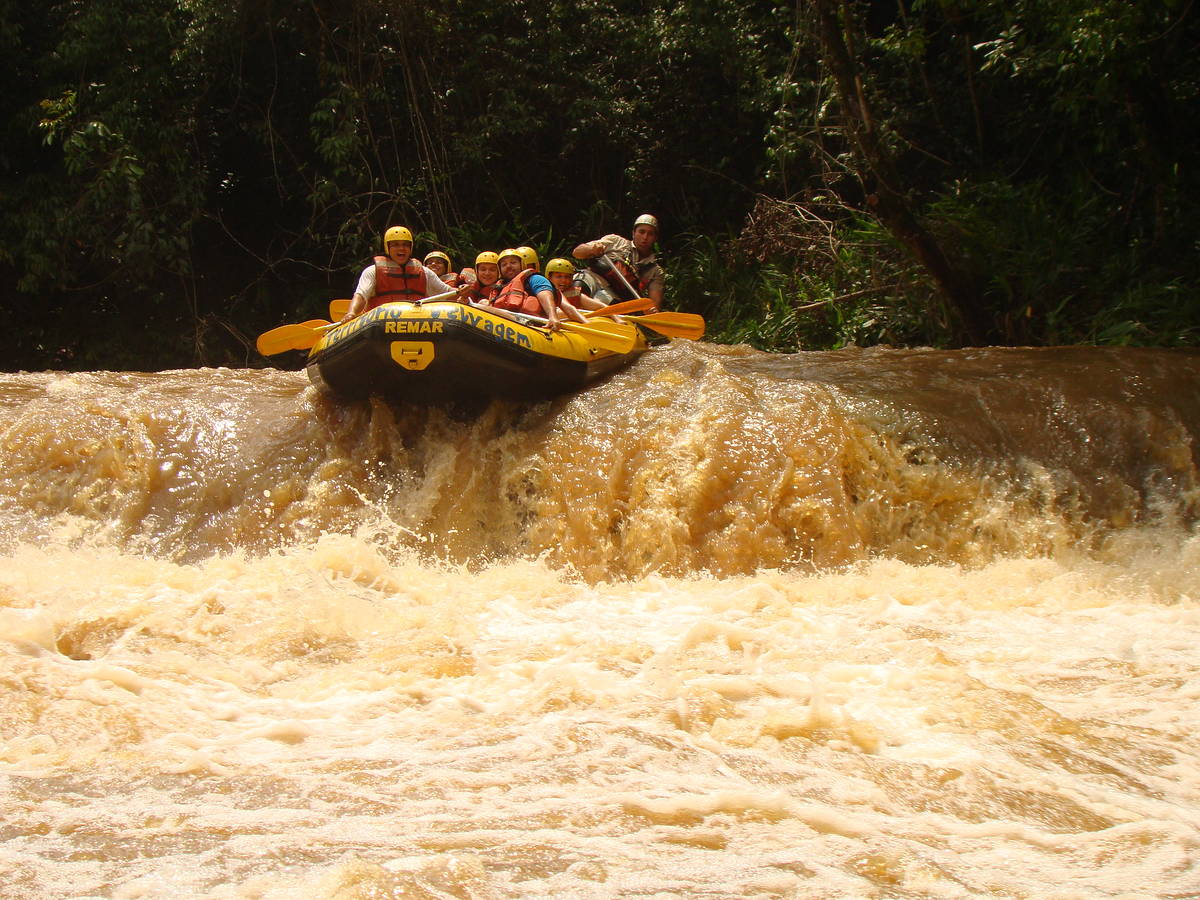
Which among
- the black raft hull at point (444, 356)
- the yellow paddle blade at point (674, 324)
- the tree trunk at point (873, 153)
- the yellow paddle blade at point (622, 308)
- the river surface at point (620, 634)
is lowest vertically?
the river surface at point (620, 634)

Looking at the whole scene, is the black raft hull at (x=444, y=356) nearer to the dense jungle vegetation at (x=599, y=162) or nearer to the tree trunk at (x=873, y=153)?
the tree trunk at (x=873, y=153)

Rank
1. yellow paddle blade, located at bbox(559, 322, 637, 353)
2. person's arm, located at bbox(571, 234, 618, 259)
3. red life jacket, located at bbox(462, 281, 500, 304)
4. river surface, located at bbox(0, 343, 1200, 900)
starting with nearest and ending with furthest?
river surface, located at bbox(0, 343, 1200, 900)
yellow paddle blade, located at bbox(559, 322, 637, 353)
red life jacket, located at bbox(462, 281, 500, 304)
person's arm, located at bbox(571, 234, 618, 259)

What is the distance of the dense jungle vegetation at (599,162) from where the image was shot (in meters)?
7.36

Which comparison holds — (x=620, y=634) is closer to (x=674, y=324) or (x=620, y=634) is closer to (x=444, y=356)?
(x=444, y=356)

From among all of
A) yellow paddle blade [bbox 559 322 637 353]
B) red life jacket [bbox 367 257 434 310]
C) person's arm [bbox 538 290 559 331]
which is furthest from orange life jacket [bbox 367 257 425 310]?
yellow paddle blade [bbox 559 322 637 353]

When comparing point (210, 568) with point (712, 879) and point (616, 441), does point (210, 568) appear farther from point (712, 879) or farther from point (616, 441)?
point (712, 879)

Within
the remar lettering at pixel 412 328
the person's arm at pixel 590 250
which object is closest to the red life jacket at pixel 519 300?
the remar lettering at pixel 412 328

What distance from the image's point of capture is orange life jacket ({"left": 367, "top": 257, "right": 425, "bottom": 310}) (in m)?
6.28

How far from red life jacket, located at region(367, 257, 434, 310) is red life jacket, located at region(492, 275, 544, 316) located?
1.56 ft

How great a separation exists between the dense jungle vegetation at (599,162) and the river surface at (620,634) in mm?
1792

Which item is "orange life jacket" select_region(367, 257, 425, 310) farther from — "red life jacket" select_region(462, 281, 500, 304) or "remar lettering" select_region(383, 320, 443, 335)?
"remar lettering" select_region(383, 320, 443, 335)

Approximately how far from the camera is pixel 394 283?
6.30 m

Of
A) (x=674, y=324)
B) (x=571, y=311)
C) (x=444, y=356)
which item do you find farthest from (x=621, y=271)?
(x=444, y=356)

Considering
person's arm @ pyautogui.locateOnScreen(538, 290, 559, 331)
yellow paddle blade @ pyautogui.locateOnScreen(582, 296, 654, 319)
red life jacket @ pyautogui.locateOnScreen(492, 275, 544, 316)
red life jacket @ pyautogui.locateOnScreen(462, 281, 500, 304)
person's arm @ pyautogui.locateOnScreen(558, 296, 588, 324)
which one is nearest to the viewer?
person's arm @ pyautogui.locateOnScreen(538, 290, 559, 331)
